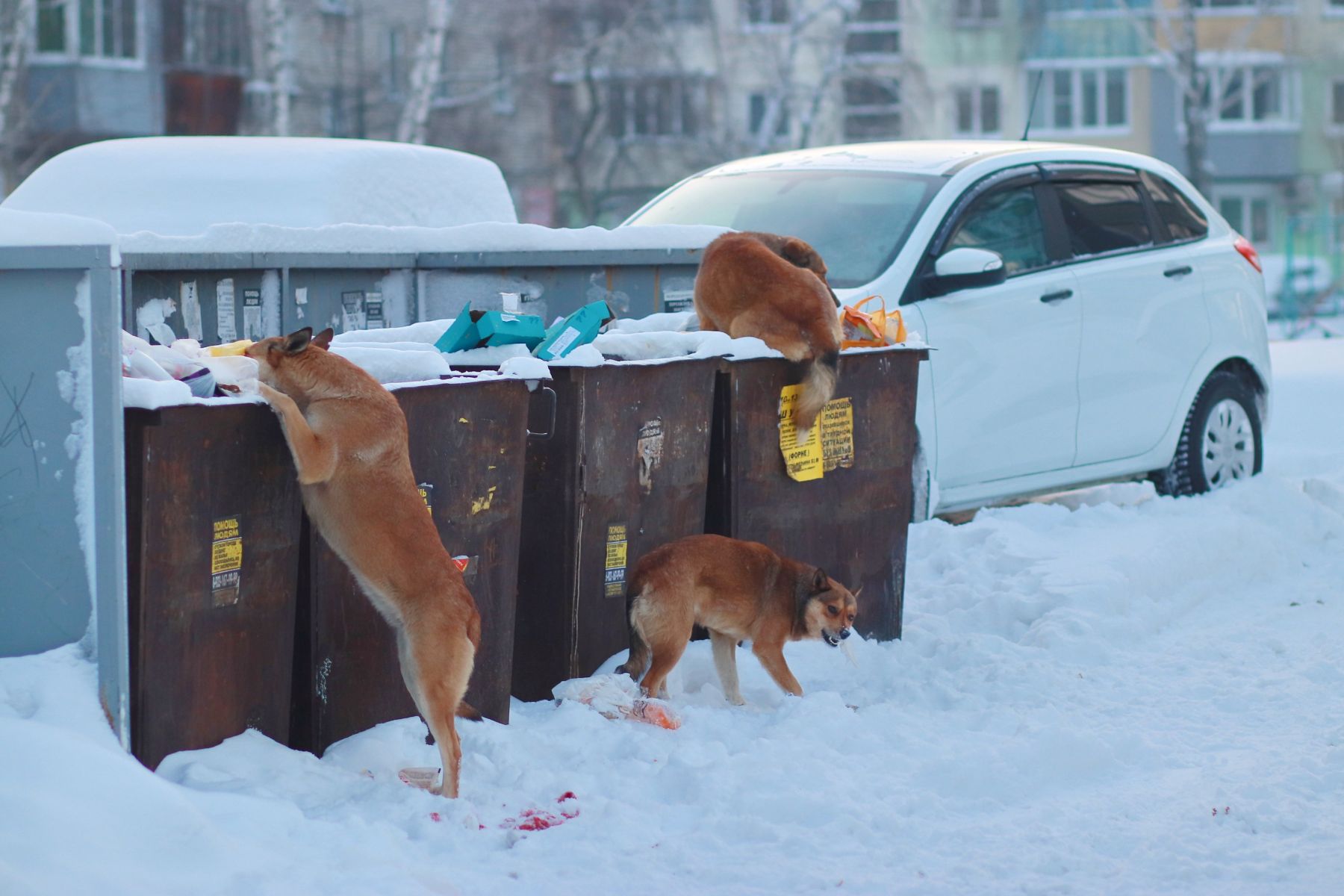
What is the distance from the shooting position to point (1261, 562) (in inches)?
316

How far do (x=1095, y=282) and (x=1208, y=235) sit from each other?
1.45 m

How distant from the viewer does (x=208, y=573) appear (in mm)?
4203

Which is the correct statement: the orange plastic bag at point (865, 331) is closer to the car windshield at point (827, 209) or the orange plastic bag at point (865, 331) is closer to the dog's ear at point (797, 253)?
the dog's ear at point (797, 253)

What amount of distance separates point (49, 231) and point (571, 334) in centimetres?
199

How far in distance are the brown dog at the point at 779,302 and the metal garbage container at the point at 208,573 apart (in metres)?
2.29

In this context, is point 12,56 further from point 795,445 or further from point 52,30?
point 795,445

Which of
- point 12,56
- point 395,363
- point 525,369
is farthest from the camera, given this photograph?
point 12,56

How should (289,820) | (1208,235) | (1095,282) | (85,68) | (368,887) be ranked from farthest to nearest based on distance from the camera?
1. (85,68)
2. (1208,235)
3. (1095,282)
4. (289,820)
5. (368,887)

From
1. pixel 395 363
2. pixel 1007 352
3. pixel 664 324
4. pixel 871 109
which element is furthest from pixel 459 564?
pixel 871 109

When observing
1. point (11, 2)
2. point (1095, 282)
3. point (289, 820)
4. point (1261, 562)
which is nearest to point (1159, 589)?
point (1261, 562)

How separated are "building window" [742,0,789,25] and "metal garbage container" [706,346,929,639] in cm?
3722

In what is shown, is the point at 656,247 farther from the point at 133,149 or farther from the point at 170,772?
the point at 170,772

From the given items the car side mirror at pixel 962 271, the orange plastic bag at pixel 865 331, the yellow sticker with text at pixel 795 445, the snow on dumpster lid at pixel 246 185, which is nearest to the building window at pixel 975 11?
the snow on dumpster lid at pixel 246 185

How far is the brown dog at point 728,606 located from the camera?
17.5 ft
